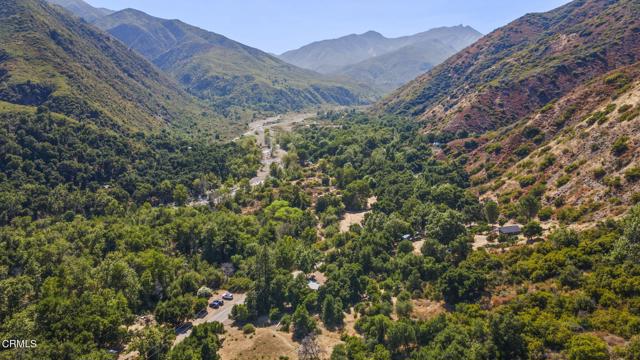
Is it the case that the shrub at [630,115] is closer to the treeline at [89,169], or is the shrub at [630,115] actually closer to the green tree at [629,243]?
the green tree at [629,243]

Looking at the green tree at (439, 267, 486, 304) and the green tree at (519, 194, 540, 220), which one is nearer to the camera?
the green tree at (439, 267, 486, 304)

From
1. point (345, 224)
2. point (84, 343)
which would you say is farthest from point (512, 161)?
point (84, 343)

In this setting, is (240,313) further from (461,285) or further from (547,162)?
(547,162)

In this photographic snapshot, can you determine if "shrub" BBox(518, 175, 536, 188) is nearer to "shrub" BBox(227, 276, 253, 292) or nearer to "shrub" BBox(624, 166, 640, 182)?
"shrub" BBox(624, 166, 640, 182)

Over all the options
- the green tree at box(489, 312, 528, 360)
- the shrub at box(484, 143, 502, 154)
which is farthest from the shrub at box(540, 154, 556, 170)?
the green tree at box(489, 312, 528, 360)

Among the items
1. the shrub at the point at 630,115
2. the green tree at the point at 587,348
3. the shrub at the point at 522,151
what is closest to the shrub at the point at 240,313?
the green tree at the point at 587,348

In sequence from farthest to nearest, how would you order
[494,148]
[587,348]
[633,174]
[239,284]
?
[494,148] → [239,284] → [633,174] → [587,348]

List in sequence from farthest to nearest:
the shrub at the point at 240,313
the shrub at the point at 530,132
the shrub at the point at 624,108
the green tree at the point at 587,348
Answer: the shrub at the point at 530,132 < the shrub at the point at 624,108 < the shrub at the point at 240,313 < the green tree at the point at 587,348

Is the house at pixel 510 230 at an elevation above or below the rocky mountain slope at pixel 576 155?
below

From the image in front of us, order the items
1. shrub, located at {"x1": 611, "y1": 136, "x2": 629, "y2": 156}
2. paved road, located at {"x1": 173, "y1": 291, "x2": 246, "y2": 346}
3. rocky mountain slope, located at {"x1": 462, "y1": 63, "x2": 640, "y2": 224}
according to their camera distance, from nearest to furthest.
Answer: paved road, located at {"x1": 173, "y1": 291, "x2": 246, "y2": 346} < rocky mountain slope, located at {"x1": 462, "y1": 63, "x2": 640, "y2": 224} < shrub, located at {"x1": 611, "y1": 136, "x2": 629, "y2": 156}

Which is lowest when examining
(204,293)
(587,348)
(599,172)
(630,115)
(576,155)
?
(204,293)

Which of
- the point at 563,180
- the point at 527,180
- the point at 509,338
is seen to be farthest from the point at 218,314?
the point at 563,180
